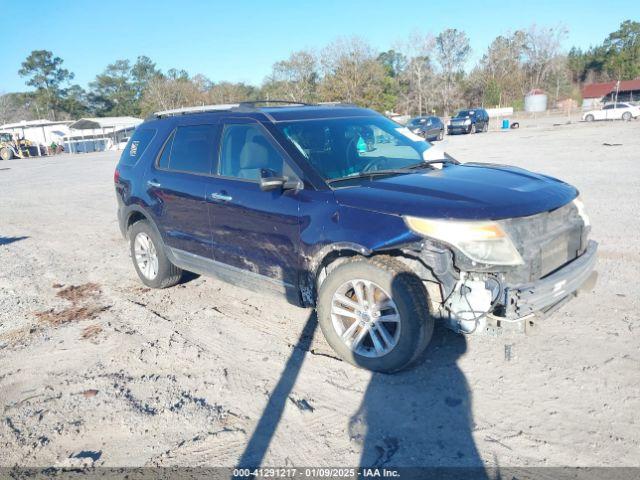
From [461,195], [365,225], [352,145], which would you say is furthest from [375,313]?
[352,145]

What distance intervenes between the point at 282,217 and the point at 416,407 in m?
1.73

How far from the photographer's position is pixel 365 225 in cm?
353

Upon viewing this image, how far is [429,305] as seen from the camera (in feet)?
11.2

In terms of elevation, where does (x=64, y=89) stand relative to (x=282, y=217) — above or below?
above

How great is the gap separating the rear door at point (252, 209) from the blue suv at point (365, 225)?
0.5 inches

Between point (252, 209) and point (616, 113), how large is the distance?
42.5 meters

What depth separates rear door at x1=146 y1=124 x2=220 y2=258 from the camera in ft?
15.8

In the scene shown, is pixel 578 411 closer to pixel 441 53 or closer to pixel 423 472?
pixel 423 472

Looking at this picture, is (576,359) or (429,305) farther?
(576,359)

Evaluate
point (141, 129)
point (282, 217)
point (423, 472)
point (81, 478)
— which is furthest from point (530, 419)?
point (141, 129)

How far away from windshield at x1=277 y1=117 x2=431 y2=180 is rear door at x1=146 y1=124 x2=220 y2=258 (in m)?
0.96

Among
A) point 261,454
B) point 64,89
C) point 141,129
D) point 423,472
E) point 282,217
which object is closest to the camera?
point 423,472

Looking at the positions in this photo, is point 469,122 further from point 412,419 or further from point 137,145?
point 412,419

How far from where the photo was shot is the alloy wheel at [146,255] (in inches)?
226
